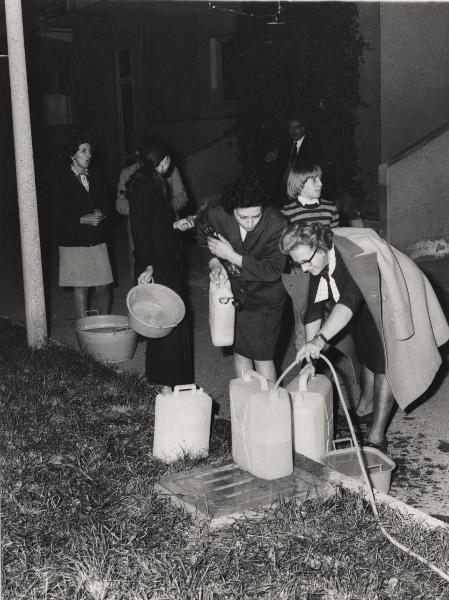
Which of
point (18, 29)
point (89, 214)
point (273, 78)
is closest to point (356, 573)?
point (89, 214)

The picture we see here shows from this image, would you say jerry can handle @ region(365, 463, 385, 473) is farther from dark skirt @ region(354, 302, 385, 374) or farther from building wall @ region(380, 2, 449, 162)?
building wall @ region(380, 2, 449, 162)

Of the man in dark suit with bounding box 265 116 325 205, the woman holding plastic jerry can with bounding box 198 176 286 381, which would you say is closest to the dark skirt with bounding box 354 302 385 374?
the woman holding plastic jerry can with bounding box 198 176 286 381

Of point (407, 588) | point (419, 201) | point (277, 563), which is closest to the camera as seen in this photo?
point (407, 588)

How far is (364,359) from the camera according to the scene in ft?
16.9

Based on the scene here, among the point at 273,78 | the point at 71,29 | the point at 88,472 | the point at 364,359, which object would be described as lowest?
the point at 88,472

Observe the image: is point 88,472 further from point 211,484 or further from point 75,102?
point 75,102

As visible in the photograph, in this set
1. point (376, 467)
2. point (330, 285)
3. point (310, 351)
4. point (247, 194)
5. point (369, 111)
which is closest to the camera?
point (310, 351)

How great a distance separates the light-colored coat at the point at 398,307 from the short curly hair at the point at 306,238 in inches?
4.4

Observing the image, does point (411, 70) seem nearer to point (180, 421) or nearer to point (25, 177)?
point (25, 177)

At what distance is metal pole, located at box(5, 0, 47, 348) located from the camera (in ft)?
22.7

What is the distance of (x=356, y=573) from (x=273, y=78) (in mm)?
10159

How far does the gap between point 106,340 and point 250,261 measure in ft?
7.37

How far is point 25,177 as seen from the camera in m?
7.10

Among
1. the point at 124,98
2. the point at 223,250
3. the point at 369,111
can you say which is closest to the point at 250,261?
the point at 223,250
